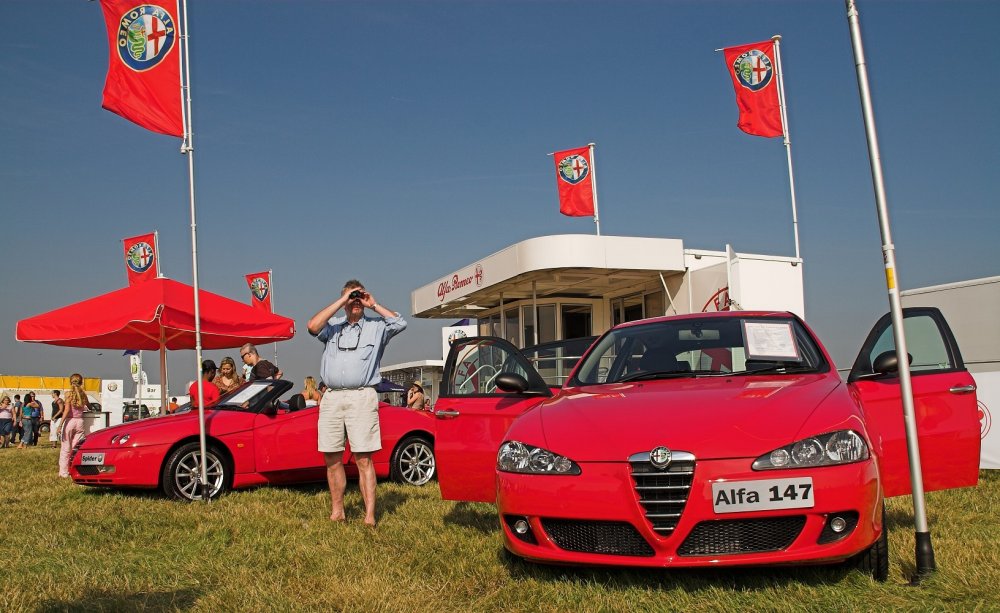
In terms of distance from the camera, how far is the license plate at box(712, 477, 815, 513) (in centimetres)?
352

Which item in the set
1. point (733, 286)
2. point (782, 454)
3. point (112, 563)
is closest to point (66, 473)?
point (112, 563)

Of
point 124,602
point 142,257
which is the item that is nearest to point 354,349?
point 124,602

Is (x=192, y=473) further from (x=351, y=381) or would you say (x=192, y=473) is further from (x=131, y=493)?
(x=351, y=381)

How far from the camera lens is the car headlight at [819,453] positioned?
141 inches

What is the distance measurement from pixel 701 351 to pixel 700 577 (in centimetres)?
158

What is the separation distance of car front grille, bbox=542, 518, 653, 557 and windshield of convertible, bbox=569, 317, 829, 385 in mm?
1295

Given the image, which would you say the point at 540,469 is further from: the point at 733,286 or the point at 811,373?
the point at 733,286

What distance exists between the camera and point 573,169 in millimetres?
22188

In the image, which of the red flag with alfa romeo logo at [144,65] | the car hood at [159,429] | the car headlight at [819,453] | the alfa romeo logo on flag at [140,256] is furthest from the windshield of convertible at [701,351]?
the alfa romeo logo on flag at [140,256]

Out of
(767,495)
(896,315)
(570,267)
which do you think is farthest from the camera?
(570,267)

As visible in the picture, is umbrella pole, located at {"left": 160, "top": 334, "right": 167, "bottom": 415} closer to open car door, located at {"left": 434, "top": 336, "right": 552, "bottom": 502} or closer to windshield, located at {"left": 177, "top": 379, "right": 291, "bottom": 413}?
windshield, located at {"left": 177, "top": 379, "right": 291, "bottom": 413}

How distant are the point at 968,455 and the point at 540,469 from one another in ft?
8.25

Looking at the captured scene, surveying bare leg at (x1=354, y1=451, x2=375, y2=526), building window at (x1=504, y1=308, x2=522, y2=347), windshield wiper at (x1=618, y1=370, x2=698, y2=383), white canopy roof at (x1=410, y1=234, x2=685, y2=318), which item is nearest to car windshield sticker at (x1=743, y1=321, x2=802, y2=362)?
windshield wiper at (x1=618, y1=370, x2=698, y2=383)

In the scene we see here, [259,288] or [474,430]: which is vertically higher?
[259,288]
